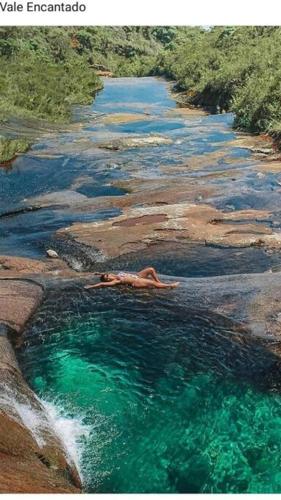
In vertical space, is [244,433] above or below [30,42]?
below

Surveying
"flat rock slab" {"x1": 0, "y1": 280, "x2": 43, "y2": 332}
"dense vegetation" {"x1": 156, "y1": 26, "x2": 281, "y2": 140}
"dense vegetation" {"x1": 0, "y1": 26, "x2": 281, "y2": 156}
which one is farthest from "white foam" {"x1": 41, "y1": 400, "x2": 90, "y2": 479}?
"dense vegetation" {"x1": 156, "y1": 26, "x2": 281, "y2": 140}

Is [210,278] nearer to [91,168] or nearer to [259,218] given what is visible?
[259,218]

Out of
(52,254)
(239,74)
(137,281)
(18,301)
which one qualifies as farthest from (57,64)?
(18,301)

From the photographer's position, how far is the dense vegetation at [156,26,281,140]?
32.5 m

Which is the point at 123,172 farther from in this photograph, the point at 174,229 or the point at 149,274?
the point at 149,274

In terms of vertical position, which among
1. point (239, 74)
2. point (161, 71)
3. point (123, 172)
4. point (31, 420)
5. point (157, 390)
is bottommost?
point (123, 172)

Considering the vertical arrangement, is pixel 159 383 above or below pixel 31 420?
below

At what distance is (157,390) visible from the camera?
29.7ft

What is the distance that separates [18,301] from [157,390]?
12.5ft

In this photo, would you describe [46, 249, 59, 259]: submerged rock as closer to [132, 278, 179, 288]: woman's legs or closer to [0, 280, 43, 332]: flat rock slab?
[0, 280, 43, 332]: flat rock slab

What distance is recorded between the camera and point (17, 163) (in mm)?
25234

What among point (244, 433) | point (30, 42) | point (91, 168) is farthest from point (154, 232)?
point (30, 42)

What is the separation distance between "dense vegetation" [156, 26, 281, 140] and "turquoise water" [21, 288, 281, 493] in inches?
800

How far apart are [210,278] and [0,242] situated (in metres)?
6.64
